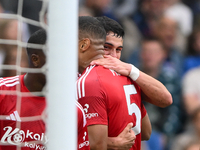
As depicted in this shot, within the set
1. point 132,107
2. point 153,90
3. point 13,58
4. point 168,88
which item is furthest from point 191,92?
point 13,58

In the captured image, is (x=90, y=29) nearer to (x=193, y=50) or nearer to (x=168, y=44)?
(x=168, y=44)

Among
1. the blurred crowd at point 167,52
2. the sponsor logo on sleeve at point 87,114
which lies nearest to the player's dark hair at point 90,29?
the sponsor logo on sleeve at point 87,114

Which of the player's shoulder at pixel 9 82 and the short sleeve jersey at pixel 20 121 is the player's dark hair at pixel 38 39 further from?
the short sleeve jersey at pixel 20 121

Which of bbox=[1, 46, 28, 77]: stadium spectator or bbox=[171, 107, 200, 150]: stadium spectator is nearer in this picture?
bbox=[1, 46, 28, 77]: stadium spectator

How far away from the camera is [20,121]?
96.8 inches

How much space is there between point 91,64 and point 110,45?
370mm

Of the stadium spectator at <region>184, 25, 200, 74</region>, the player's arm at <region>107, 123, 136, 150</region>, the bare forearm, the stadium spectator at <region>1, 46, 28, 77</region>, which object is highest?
the stadium spectator at <region>184, 25, 200, 74</region>

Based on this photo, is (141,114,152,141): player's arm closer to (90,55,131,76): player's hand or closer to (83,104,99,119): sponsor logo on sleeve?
(90,55,131,76): player's hand

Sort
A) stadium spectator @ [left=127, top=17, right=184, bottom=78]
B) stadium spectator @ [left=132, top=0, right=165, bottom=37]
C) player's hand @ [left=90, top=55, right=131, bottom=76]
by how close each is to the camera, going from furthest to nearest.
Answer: stadium spectator @ [left=132, top=0, right=165, bottom=37]
stadium spectator @ [left=127, top=17, right=184, bottom=78]
player's hand @ [left=90, top=55, right=131, bottom=76]

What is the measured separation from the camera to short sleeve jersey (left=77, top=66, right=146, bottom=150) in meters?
2.57

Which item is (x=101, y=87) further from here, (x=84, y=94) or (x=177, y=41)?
(x=177, y=41)

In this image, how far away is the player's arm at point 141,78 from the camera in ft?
9.29

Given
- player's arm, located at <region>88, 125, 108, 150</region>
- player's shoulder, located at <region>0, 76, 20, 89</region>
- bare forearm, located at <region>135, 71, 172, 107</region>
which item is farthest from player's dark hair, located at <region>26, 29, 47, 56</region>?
bare forearm, located at <region>135, 71, 172, 107</region>

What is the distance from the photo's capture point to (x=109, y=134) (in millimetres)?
2729
